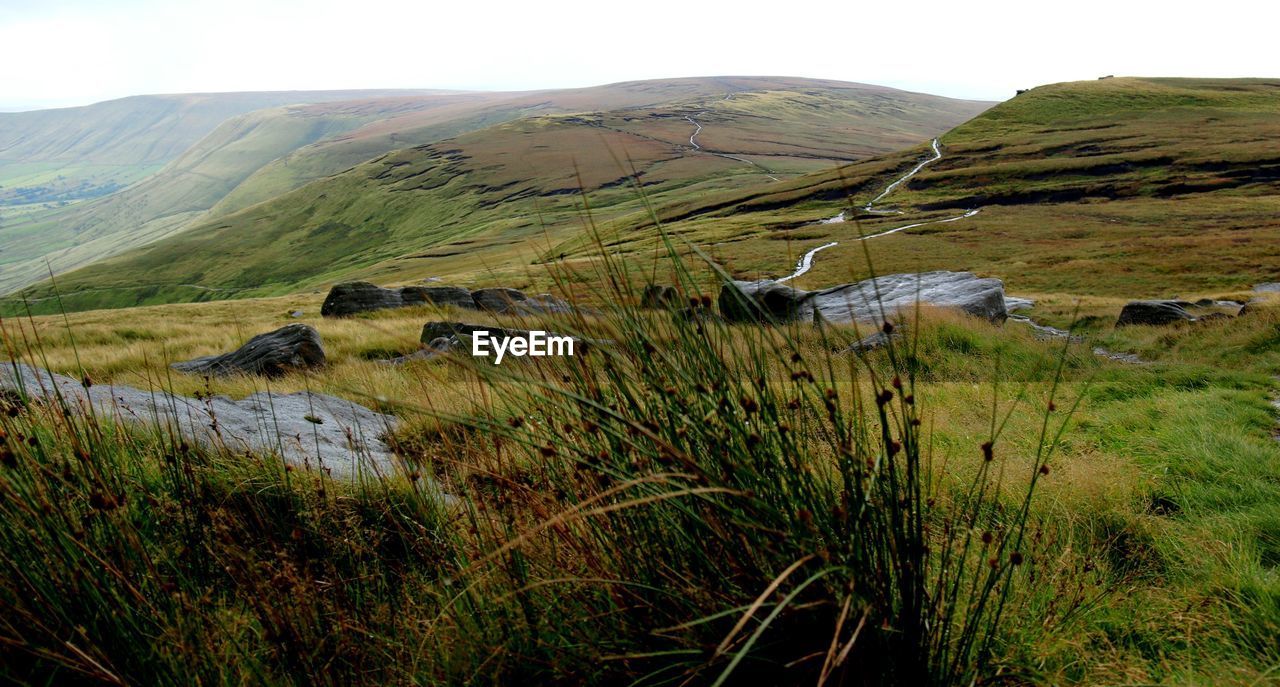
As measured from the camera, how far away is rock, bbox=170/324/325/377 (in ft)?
31.2

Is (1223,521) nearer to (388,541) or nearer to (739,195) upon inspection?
(388,541)

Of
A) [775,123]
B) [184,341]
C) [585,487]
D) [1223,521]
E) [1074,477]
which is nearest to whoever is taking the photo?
[585,487]

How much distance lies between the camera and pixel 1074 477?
11.8 feet

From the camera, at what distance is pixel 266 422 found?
4.46 m

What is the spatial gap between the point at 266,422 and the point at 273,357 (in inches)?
238

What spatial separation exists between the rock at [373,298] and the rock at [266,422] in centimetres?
1935

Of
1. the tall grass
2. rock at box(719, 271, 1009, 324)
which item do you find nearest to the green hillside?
rock at box(719, 271, 1009, 324)

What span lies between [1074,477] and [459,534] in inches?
129

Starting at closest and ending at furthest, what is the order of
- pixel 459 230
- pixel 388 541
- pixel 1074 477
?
pixel 388 541 < pixel 1074 477 < pixel 459 230

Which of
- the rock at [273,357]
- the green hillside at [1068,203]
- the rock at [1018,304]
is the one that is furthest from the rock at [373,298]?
the rock at [1018,304]

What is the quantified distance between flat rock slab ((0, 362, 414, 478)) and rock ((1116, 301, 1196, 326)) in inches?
753

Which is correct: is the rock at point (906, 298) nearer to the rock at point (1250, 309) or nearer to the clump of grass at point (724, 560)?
the rock at point (1250, 309)

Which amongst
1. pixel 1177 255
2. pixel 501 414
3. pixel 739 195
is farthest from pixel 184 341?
pixel 739 195

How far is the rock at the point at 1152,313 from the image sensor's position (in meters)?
16.7
